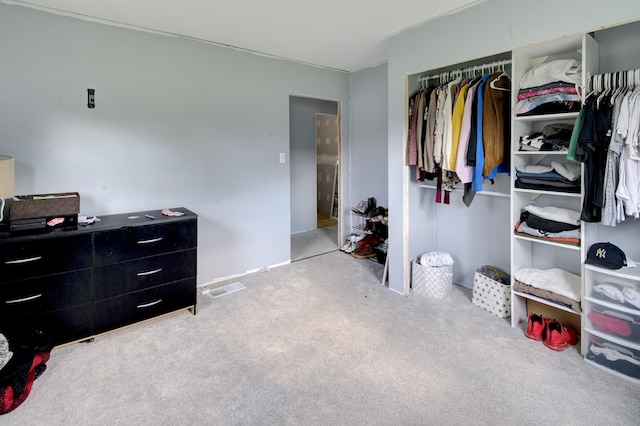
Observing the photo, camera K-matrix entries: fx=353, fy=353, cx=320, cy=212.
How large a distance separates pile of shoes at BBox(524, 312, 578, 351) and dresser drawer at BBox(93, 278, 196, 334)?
2.59 meters

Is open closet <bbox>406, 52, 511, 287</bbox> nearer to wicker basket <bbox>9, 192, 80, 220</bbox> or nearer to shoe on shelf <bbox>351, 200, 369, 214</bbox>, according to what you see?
shoe on shelf <bbox>351, 200, 369, 214</bbox>

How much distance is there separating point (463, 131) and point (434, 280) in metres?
1.33

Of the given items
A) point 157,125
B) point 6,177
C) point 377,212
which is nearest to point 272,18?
point 157,125

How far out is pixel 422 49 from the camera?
2.97m

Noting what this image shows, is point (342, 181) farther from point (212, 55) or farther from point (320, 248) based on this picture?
point (212, 55)

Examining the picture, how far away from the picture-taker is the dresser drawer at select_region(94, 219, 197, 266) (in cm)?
248

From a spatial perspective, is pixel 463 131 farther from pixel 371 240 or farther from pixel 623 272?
pixel 371 240

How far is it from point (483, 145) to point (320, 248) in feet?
9.11

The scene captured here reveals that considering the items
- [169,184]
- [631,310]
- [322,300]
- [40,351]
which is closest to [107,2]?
[169,184]

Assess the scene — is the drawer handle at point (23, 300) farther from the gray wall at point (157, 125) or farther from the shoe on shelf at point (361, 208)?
the shoe on shelf at point (361, 208)

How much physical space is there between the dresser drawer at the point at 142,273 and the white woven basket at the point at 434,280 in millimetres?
2018

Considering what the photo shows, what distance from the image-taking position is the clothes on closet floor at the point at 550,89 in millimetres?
2242

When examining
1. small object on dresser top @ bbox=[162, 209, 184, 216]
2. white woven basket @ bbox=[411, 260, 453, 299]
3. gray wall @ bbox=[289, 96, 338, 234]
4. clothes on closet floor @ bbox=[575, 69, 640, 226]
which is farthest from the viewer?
gray wall @ bbox=[289, 96, 338, 234]

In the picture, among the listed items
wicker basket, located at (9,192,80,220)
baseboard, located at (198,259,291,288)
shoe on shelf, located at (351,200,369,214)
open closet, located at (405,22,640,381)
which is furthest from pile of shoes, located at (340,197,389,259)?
wicker basket, located at (9,192,80,220)
